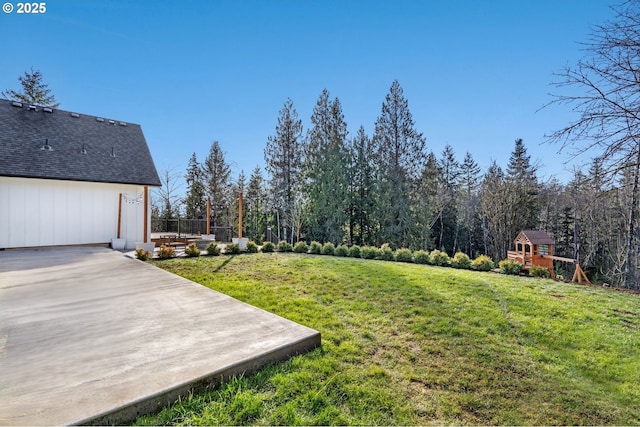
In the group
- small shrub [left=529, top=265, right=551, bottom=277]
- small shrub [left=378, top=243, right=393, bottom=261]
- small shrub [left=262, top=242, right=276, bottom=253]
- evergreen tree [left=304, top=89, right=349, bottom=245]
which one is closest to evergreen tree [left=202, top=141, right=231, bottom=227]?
evergreen tree [left=304, top=89, right=349, bottom=245]

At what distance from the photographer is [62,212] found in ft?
34.0

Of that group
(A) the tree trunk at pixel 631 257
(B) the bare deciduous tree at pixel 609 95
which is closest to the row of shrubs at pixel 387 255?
(A) the tree trunk at pixel 631 257

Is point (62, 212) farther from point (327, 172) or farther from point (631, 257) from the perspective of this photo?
point (631, 257)

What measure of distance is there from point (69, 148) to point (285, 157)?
1119cm

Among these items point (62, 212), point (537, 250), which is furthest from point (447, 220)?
point (62, 212)

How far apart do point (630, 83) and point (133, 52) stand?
13.7m

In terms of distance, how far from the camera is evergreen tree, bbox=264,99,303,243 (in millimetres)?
19500

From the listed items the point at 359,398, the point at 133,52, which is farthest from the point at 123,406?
the point at 133,52

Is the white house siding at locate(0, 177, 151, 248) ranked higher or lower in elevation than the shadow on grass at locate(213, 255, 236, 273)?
higher

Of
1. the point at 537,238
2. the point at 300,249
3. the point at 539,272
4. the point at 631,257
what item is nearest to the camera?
the point at 539,272

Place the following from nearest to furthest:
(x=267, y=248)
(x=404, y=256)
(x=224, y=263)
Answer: (x=224, y=263)
(x=404, y=256)
(x=267, y=248)

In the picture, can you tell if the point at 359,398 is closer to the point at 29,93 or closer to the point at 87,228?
the point at 87,228

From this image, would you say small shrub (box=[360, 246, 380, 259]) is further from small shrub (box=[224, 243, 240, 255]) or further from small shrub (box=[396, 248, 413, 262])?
small shrub (box=[224, 243, 240, 255])

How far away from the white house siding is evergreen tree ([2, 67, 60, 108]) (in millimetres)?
17574
